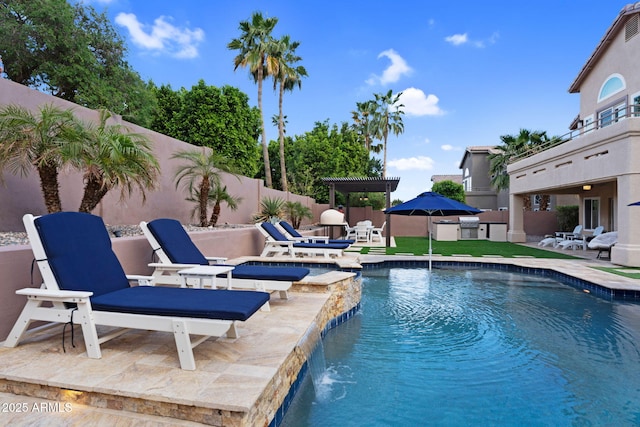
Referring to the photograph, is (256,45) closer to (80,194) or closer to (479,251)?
(479,251)

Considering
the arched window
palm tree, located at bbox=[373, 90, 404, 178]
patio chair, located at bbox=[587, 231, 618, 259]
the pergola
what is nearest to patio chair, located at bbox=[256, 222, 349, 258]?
the pergola

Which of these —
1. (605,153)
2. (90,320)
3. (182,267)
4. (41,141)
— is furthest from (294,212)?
(90,320)

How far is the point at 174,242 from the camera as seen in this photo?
5332 millimetres

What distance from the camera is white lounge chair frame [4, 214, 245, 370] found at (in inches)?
109

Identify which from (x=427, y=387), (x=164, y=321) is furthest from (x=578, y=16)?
(x=164, y=321)

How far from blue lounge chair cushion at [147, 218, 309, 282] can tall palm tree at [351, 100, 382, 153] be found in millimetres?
35450

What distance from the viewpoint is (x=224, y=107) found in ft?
74.9

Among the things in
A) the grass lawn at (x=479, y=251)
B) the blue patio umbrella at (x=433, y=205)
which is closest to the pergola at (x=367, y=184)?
the grass lawn at (x=479, y=251)

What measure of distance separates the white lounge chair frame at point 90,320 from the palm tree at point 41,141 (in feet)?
7.14

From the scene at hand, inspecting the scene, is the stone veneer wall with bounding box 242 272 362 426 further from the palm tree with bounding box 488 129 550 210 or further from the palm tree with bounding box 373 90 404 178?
the palm tree with bounding box 373 90 404 178

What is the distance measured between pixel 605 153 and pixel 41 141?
14.5 meters

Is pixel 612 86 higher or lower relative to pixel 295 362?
→ higher

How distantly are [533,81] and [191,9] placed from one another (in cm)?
1868

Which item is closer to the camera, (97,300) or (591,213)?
(97,300)
